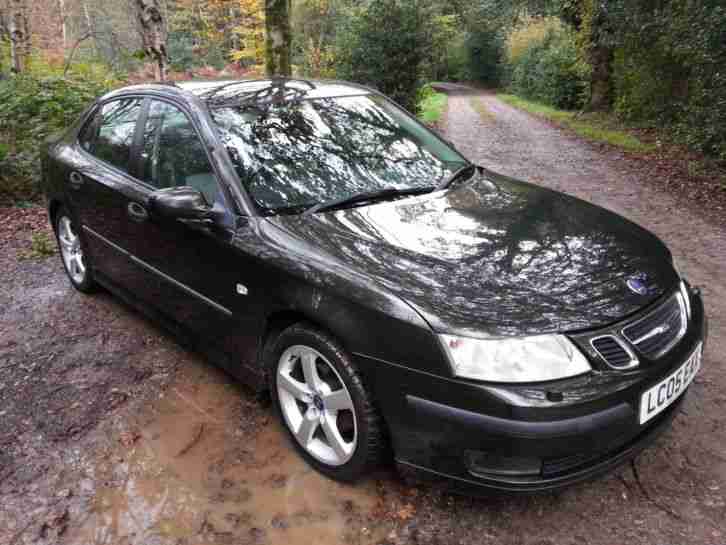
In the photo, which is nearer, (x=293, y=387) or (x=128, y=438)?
(x=293, y=387)

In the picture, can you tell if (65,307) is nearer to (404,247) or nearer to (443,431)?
(404,247)

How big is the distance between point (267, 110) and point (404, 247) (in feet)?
4.42

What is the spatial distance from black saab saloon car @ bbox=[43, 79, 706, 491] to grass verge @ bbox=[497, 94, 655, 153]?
30.9 feet

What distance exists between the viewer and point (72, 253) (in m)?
4.89

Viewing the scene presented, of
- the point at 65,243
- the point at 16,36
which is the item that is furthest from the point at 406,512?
the point at 16,36

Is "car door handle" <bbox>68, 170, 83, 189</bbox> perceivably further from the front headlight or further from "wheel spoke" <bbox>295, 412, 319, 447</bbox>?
the front headlight

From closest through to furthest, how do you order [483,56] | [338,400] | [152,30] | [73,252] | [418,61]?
1. [338,400]
2. [73,252]
3. [152,30]
4. [418,61]
5. [483,56]

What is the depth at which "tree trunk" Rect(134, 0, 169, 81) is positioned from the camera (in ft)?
25.6

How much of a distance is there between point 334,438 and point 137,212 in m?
1.87

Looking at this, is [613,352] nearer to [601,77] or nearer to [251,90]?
[251,90]

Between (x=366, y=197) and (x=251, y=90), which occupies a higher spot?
(x=251, y=90)

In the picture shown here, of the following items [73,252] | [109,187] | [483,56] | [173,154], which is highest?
[173,154]

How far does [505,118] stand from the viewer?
778 inches

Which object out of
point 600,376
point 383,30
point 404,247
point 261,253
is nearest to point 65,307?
point 261,253
